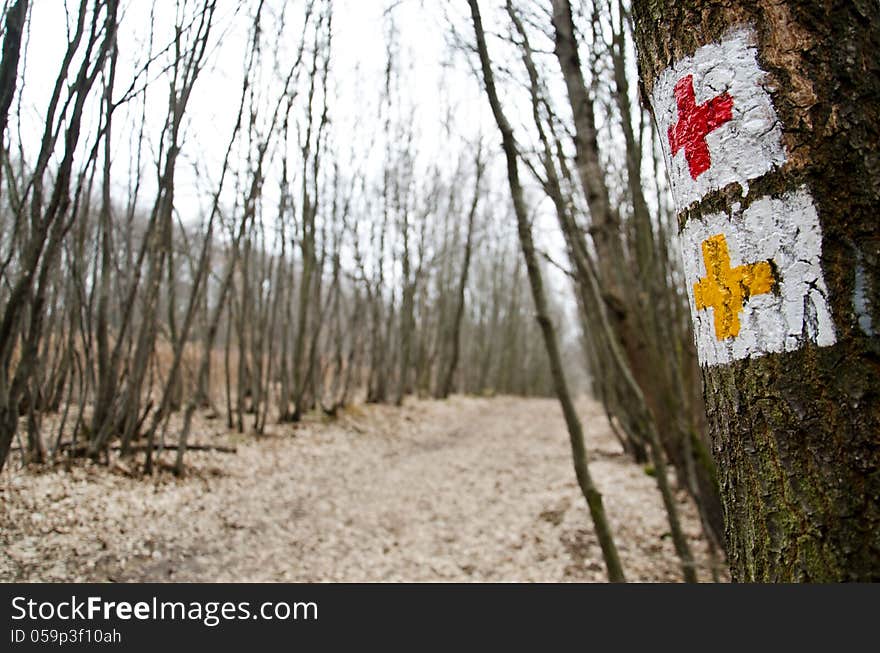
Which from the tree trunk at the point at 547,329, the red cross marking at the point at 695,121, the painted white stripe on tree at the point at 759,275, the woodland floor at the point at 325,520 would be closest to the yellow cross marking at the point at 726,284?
the painted white stripe on tree at the point at 759,275

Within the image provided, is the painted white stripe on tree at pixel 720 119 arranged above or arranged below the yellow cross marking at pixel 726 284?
above

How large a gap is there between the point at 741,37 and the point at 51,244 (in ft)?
11.8

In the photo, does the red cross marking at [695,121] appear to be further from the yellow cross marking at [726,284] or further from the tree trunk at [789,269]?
the yellow cross marking at [726,284]

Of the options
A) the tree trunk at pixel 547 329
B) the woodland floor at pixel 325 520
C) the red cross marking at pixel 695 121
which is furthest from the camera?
the woodland floor at pixel 325 520

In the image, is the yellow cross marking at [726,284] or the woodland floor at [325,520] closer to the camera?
the yellow cross marking at [726,284]

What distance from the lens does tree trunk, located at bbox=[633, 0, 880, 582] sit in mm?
740

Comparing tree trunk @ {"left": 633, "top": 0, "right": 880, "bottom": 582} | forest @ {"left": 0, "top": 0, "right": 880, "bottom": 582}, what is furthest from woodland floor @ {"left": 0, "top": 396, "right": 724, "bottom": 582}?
tree trunk @ {"left": 633, "top": 0, "right": 880, "bottom": 582}

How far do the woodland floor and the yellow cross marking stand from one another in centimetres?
343

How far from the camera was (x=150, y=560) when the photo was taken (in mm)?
4066

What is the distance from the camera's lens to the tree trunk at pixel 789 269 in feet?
2.43

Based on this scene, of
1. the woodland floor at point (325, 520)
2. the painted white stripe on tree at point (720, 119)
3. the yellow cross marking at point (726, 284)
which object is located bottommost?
the woodland floor at point (325, 520)

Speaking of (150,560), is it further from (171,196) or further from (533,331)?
(533,331)

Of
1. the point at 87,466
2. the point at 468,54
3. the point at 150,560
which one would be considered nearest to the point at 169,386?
the point at 87,466

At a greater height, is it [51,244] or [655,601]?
[51,244]
